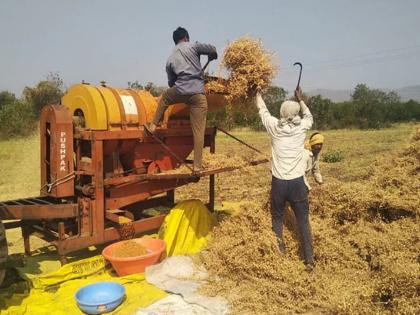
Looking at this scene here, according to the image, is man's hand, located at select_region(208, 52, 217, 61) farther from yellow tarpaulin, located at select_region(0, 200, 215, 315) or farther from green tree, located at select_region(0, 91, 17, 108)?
green tree, located at select_region(0, 91, 17, 108)

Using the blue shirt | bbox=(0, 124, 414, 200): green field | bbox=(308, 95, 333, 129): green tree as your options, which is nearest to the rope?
the blue shirt

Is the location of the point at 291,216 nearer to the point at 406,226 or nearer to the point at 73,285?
the point at 406,226

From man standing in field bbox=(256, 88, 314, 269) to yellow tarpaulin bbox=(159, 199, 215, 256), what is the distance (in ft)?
4.87

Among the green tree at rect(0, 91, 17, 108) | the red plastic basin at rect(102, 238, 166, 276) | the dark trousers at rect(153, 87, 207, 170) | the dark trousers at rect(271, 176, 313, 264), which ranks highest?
the green tree at rect(0, 91, 17, 108)

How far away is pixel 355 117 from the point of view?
135 ft

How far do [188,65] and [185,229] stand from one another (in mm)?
2405

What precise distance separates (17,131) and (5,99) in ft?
46.4

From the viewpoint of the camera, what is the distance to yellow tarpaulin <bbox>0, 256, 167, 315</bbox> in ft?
15.3

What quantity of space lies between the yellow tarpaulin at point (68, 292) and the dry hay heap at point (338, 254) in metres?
0.80

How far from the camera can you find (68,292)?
5117 mm

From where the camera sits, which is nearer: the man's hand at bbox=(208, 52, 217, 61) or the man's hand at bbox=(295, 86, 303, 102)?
the man's hand at bbox=(295, 86, 303, 102)

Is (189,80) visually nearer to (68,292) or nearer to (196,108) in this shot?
(196,108)

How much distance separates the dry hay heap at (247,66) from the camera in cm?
587

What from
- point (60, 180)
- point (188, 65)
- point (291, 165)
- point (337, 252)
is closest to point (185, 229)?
point (60, 180)
